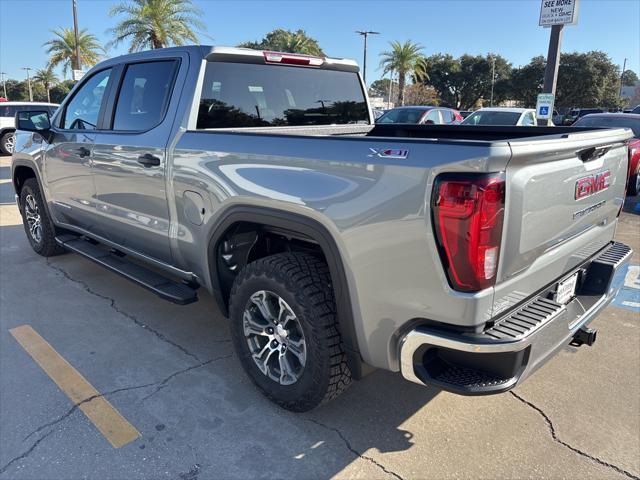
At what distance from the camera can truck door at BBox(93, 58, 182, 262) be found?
3.38m

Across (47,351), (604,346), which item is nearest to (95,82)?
(47,351)

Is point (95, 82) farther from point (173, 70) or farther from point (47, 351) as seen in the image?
point (47, 351)

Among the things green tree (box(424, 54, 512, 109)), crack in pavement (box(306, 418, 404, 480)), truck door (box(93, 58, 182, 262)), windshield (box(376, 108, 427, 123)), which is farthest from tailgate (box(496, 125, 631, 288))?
green tree (box(424, 54, 512, 109))

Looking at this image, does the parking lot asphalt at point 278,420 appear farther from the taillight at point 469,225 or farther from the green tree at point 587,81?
the green tree at point 587,81

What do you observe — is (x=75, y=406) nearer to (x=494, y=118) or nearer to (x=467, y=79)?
(x=494, y=118)

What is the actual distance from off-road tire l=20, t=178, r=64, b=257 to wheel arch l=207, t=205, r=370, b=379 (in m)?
3.34

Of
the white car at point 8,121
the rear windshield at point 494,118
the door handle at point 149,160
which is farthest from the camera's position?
the white car at point 8,121

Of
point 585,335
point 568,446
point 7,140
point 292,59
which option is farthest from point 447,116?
point 7,140

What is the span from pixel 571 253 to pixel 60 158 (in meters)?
4.28

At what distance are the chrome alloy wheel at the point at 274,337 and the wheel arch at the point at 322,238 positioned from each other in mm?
301

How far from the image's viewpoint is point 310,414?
2857 millimetres

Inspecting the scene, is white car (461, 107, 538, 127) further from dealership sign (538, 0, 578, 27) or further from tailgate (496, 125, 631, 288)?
tailgate (496, 125, 631, 288)

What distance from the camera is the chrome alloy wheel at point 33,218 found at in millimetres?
5508

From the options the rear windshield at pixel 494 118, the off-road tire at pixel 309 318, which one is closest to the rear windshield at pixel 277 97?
the off-road tire at pixel 309 318
